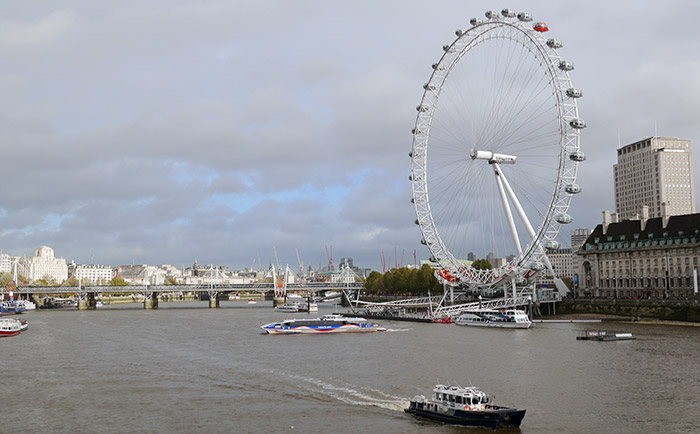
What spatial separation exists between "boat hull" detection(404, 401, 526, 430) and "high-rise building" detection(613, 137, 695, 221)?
152m

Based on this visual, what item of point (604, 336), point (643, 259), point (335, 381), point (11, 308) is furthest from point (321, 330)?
point (11, 308)

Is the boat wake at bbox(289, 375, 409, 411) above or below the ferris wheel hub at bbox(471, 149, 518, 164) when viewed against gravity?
below

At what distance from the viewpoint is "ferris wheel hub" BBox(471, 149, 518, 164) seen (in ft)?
246

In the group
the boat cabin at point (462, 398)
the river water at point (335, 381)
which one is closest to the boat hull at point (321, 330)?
the river water at point (335, 381)

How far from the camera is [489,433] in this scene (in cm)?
2653

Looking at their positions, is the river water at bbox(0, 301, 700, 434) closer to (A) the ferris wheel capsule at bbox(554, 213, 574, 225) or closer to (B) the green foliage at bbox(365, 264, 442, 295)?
(A) the ferris wheel capsule at bbox(554, 213, 574, 225)

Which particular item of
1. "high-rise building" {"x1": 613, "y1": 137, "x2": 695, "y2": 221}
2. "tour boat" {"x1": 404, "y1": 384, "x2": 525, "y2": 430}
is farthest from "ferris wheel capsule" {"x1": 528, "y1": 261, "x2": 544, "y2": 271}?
"high-rise building" {"x1": 613, "y1": 137, "x2": 695, "y2": 221}

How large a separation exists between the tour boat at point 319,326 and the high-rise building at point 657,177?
116408 millimetres

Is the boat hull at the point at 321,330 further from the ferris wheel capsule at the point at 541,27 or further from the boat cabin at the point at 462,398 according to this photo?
the boat cabin at the point at 462,398

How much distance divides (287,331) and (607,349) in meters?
32.1

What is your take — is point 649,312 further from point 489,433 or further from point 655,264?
point 489,433

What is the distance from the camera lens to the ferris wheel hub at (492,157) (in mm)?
74938

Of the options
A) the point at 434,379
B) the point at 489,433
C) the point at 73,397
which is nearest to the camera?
the point at 489,433

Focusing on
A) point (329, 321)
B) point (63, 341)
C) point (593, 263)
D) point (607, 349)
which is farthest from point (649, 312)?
point (63, 341)
